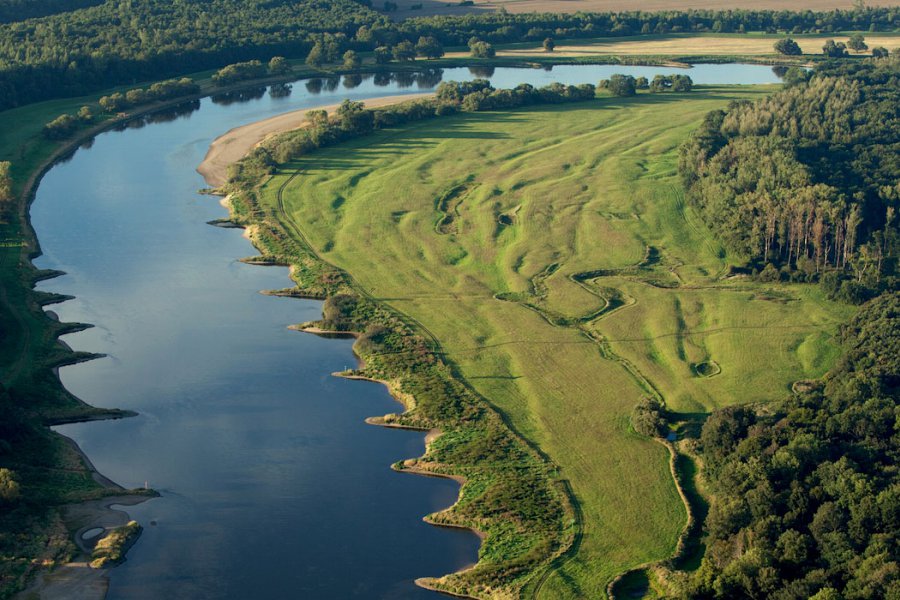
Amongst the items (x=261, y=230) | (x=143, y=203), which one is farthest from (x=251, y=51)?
(x=261, y=230)

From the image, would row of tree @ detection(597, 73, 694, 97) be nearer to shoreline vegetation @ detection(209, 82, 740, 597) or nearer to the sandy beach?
the sandy beach

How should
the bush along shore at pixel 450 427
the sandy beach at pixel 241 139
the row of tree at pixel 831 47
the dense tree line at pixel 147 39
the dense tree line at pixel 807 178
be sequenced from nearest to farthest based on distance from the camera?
the bush along shore at pixel 450 427 < the dense tree line at pixel 807 178 < the sandy beach at pixel 241 139 < the dense tree line at pixel 147 39 < the row of tree at pixel 831 47

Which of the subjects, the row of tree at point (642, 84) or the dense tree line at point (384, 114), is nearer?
the dense tree line at point (384, 114)

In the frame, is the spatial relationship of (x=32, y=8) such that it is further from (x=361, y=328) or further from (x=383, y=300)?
(x=361, y=328)

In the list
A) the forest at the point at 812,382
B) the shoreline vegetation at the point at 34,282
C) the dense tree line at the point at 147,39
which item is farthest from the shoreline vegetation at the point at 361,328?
the dense tree line at the point at 147,39

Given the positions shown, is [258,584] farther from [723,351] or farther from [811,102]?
[811,102]

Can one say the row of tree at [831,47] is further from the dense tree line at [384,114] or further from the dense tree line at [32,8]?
the dense tree line at [32,8]
